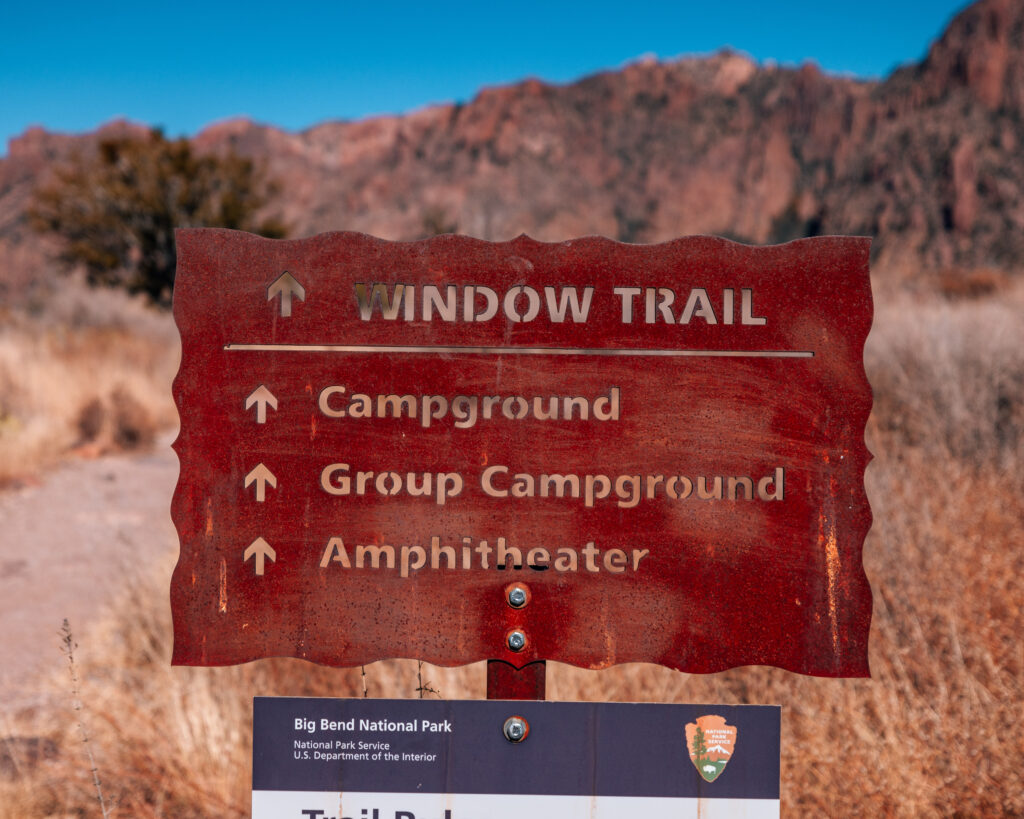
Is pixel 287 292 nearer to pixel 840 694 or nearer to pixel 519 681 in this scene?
pixel 519 681

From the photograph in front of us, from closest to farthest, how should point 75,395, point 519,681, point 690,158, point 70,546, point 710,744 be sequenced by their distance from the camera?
point 710,744 < point 519,681 < point 70,546 < point 75,395 < point 690,158

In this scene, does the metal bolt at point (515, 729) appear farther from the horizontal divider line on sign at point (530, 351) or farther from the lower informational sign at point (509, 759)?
the horizontal divider line on sign at point (530, 351)

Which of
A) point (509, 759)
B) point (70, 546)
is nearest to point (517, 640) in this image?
point (509, 759)

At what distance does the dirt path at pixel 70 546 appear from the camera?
391cm

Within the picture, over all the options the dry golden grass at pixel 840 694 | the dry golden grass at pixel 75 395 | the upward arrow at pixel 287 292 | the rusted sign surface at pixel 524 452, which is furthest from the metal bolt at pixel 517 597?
the dry golden grass at pixel 75 395

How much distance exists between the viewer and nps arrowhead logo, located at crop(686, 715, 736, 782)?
1655 millimetres

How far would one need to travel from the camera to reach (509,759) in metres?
1.68

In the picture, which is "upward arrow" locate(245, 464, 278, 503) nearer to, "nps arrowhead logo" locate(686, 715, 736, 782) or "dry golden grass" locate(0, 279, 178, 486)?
"nps arrowhead logo" locate(686, 715, 736, 782)

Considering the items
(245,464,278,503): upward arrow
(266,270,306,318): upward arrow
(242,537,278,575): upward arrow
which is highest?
(266,270,306,318): upward arrow

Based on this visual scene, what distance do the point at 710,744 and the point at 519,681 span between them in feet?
1.36

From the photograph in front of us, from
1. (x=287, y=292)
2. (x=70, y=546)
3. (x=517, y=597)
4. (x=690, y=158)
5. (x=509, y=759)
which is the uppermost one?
(x=690, y=158)

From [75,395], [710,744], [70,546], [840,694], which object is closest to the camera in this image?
[710,744]

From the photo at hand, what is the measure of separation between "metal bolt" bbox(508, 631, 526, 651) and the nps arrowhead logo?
0.38 metres

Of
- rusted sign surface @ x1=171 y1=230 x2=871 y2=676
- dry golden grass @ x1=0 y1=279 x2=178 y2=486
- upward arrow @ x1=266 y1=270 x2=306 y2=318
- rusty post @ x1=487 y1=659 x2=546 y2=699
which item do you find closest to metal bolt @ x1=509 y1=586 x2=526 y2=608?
rusted sign surface @ x1=171 y1=230 x2=871 y2=676
